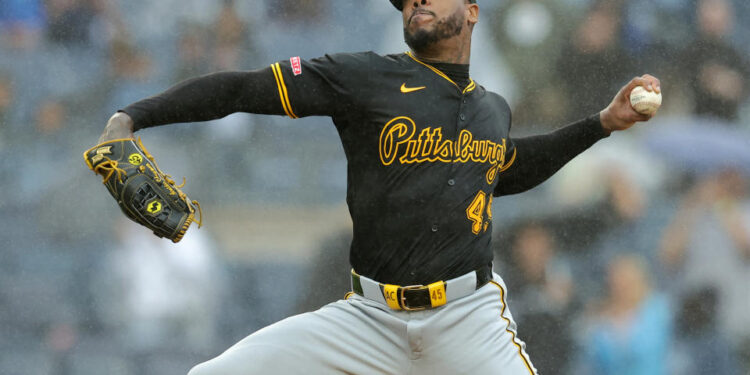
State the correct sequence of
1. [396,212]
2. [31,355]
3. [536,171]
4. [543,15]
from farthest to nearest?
[543,15] → [31,355] → [536,171] → [396,212]

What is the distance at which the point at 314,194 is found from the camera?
5738 mm

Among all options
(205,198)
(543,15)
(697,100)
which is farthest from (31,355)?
(697,100)

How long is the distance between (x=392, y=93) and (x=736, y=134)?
3584 millimetres

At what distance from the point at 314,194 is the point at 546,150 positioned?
239 centimetres

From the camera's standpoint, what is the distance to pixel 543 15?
592 cm

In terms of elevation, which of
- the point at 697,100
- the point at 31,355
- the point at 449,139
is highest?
the point at 449,139

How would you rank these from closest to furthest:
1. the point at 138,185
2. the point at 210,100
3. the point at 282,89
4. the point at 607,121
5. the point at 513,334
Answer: the point at 138,185, the point at 210,100, the point at 282,89, the point at 513,334, the point at 607,121

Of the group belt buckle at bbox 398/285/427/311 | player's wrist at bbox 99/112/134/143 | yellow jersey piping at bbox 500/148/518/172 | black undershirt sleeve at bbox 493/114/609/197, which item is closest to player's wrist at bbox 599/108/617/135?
black undershirt sleeve at bbox 493/114/609/197

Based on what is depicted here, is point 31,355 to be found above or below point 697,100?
below

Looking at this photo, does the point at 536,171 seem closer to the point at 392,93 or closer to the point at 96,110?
the point at 392,93

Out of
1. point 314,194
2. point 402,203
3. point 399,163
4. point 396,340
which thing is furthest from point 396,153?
point 314,194

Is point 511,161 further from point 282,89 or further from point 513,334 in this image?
point 282,89

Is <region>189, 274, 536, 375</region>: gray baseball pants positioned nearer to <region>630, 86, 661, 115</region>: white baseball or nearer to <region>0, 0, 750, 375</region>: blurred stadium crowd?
<region>630, 86, 661, 115</region>: white baseball

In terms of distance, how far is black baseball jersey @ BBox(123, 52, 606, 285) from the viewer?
3018 millimetres
